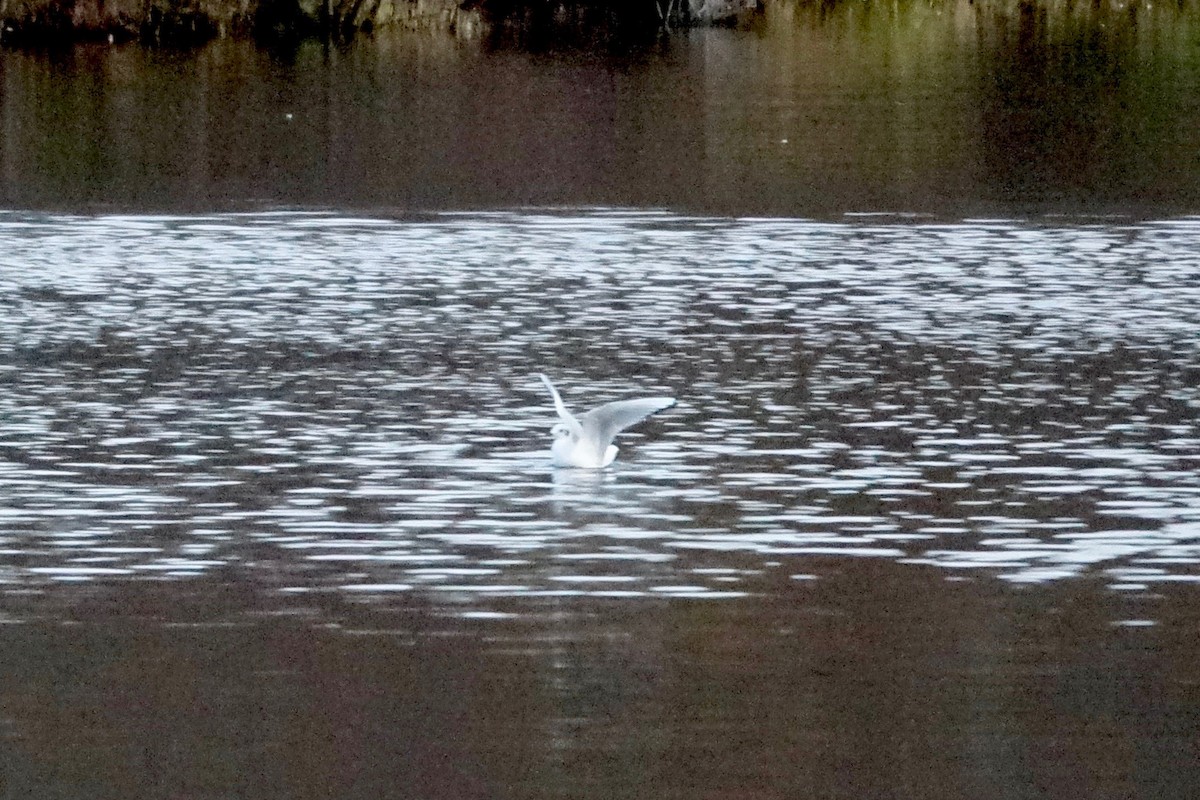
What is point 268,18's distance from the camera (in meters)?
45.5

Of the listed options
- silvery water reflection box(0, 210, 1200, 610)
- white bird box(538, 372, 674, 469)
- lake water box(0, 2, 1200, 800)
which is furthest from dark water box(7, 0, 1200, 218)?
white bird box(538, 372, 674, 469)

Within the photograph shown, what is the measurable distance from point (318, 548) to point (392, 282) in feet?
28.0

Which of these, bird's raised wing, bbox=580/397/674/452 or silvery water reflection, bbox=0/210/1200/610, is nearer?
silvery water reflection, bbox=0/210/1200/610

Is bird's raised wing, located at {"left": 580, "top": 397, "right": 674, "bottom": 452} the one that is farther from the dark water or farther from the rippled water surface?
the dark water

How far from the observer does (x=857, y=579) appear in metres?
9.80

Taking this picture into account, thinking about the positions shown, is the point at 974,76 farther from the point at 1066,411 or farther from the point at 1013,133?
the point at 1066,411

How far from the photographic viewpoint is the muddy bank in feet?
141

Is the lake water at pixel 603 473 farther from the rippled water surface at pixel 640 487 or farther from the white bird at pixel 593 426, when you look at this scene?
the white bird at pixel 593 426

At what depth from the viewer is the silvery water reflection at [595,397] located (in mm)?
10352

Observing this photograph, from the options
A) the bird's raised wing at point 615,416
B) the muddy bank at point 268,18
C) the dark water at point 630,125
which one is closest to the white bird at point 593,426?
the bird's raised wing at point 615,416

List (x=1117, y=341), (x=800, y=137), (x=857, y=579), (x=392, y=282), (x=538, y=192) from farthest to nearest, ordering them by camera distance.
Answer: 1. (x=800, y=137)
2. (x=538, y=192)
3. (x=392, y=282)
4. (x=1117, y=341)
5. (x=857, y=579)

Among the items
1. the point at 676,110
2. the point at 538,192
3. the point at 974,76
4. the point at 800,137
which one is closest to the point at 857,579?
the point at 538,192

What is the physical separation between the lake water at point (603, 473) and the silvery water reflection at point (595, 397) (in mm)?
42

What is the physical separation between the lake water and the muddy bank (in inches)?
610
